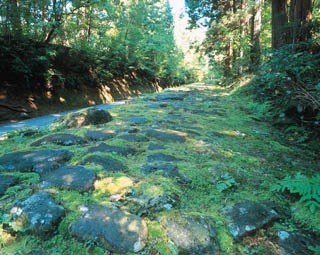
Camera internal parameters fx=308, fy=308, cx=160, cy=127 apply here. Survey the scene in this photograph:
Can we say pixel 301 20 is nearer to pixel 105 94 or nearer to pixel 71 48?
pixel 71 48

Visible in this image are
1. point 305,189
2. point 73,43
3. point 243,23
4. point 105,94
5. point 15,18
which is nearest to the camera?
point 305,189

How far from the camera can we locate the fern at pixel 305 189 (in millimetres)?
2295

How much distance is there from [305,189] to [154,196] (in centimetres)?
118

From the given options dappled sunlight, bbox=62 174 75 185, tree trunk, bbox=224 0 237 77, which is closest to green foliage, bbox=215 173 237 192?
dappled sunlight, bbox=62 174 75 185

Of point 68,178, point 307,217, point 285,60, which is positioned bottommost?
point 307,217

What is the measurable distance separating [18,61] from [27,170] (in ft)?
25.7

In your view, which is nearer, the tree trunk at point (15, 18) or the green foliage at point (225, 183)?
the green foliage at point (225, 183)

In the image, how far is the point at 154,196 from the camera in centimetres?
227

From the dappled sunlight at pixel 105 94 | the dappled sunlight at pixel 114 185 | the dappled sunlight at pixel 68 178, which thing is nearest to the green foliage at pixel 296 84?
the dappled sunlight at pixel 114 185

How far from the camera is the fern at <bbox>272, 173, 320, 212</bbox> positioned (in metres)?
2.29

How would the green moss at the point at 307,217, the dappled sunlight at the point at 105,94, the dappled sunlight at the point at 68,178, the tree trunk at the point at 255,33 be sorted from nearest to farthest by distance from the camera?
the green moss at the point at 307,217
the dappled sunlight at the point at 68,178
the tree trunk at the point at 255,33
the dappled sunlight at the point at 105,94

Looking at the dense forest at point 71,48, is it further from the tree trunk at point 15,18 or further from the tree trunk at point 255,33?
the tree trunk at point 255,33

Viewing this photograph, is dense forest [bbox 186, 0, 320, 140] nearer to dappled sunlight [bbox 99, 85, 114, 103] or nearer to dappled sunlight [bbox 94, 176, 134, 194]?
Result: dappled sunlight [bbox 94, 176, 134, 194]

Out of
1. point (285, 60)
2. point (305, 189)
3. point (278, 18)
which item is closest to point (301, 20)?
point (285, 60)
